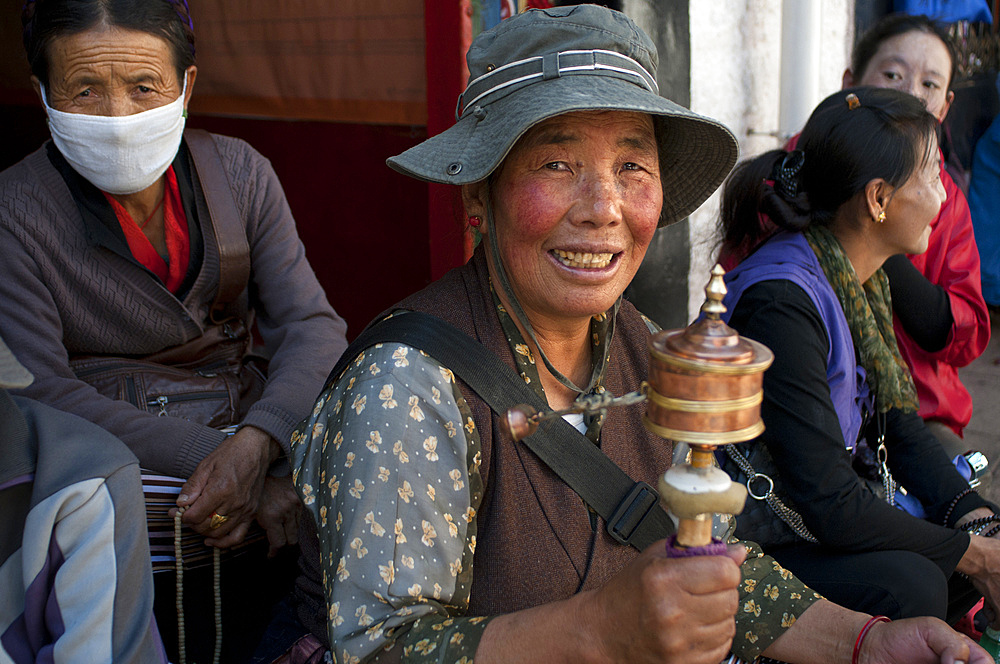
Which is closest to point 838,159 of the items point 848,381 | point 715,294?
point 848,381

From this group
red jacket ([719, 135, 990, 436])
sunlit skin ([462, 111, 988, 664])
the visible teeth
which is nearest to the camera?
sunlit skin ([462, 111, 988, 664])

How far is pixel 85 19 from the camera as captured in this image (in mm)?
2211

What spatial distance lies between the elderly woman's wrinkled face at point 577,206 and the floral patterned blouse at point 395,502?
0.30 m

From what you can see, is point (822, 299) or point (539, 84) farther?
point (822, 299)

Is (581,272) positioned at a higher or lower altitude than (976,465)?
higher

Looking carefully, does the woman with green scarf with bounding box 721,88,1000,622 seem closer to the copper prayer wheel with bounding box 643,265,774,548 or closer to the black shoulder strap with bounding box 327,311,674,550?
the black shoulder strap with bounding box 327,311,674,550

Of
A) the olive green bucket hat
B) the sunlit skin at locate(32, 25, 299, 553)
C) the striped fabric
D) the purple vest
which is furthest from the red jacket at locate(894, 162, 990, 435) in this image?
A: the striped fabric

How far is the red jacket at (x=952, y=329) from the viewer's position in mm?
3281

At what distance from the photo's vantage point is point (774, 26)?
14.8ft

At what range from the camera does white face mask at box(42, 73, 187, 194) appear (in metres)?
2.25

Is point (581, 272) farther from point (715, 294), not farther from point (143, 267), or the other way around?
point (143, 267)

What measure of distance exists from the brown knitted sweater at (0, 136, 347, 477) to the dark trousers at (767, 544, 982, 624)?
1.58 m

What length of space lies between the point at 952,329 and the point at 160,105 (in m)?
3.02

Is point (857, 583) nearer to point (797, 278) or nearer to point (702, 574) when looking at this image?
point (797, 278)
